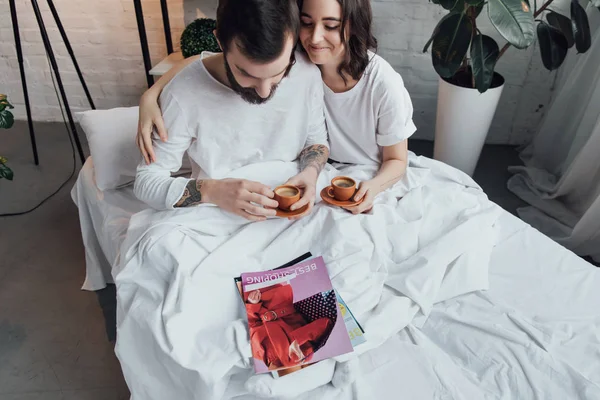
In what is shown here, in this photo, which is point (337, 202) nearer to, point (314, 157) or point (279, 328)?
point (314, 157)

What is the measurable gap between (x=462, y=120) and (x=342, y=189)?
1179 mm

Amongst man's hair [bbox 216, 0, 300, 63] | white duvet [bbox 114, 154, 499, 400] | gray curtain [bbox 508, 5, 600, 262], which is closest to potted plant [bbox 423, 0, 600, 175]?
gray curtain [bbox 508, 5, 600, 262]

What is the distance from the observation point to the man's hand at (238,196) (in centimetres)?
120

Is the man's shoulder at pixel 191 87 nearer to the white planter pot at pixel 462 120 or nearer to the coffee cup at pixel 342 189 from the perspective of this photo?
the coffee cup at pixel 342 189

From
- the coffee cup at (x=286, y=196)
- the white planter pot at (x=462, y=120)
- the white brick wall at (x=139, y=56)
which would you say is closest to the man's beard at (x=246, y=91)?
the coffee cup at (x=286, y=196)

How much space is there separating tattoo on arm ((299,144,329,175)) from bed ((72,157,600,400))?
56 centimetres

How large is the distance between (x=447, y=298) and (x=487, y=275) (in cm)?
14

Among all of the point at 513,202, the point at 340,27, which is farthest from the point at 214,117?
the point at 513,202

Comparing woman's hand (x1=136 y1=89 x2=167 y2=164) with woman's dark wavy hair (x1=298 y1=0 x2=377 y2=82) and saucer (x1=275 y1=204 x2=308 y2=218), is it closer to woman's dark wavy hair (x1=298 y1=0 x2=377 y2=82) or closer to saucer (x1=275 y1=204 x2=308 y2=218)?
saucer (x1=275 y1=204 x2=308 y2=218)

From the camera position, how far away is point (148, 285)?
3.75 ft

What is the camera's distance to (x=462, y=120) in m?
2.19

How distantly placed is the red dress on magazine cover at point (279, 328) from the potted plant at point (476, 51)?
1332 millimetres

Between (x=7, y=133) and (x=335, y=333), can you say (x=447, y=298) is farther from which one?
(x=7, y=133)

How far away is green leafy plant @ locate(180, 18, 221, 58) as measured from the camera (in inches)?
84.2
